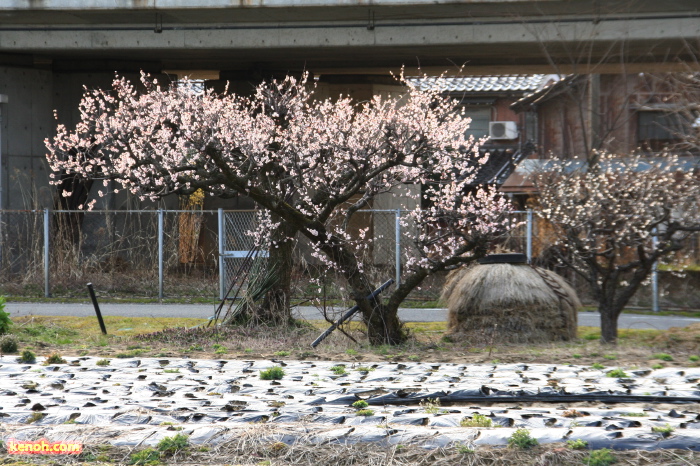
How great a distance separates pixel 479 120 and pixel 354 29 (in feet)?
56.1

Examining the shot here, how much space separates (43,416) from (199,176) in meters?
5.88

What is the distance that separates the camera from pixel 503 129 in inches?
1309

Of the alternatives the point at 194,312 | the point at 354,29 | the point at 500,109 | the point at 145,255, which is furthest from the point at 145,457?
the point at 500,109

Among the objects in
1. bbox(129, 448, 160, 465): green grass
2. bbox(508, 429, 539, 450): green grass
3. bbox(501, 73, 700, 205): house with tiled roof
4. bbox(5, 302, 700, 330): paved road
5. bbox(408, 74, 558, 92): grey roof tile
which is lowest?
bbox(5, 302, 700, 330): paved road

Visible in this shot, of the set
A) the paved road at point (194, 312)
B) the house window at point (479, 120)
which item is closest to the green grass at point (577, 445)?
the paved road at point (194, 312)

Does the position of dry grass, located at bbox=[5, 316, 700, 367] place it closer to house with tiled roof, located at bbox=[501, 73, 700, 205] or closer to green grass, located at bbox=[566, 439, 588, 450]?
green grass, located at bbox=[566, 439, 588, 450]

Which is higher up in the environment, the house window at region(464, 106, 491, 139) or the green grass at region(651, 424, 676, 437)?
the house window at region(464, 106, 491, 139)

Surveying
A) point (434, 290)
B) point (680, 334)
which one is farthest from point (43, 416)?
point (434, 290)

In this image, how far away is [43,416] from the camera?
5.78 meters

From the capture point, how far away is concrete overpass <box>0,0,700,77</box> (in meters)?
17.6

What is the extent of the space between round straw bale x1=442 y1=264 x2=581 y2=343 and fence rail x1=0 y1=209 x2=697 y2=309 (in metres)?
4.36

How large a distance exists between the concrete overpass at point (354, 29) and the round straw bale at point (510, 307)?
7.81 metres

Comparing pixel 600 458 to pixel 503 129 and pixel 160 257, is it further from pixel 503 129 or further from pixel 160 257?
pixel 503 129

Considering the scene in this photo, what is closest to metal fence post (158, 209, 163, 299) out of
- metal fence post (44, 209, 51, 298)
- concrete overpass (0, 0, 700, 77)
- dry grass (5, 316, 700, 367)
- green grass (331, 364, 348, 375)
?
metal fence post (44, 209, 51, 298)
